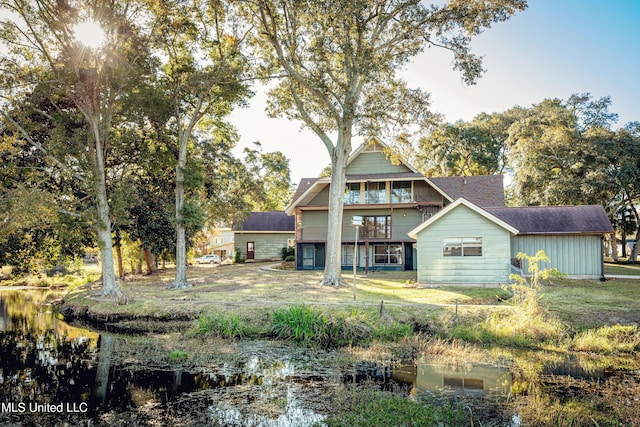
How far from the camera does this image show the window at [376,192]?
31781 millimetres

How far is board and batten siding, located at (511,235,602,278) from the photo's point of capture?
25.4m

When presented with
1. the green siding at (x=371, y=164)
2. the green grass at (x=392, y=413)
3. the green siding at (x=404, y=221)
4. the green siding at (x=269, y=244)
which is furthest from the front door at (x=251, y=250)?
the green grass at (x=392, y=413)

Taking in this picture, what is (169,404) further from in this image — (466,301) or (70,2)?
(70,2)

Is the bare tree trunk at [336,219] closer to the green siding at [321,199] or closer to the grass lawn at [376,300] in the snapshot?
the grass lawn at [376,300]

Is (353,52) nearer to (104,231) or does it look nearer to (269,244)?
(104,231)

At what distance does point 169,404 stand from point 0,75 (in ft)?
54.6

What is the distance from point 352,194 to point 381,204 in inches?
86.8

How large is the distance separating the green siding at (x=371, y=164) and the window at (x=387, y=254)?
17.5ft

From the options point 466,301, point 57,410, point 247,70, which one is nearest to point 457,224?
point 466,301

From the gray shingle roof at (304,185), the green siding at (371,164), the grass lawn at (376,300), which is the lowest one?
the grass lawn at (376,300)

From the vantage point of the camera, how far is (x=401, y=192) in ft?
104

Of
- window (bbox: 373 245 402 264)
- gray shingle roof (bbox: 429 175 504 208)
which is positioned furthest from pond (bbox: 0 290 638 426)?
gray shingle roof (bbox: 429 175 504 208)

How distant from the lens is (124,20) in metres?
18.7

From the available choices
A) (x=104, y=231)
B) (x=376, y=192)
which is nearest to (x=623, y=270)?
(x=376, y=192)
